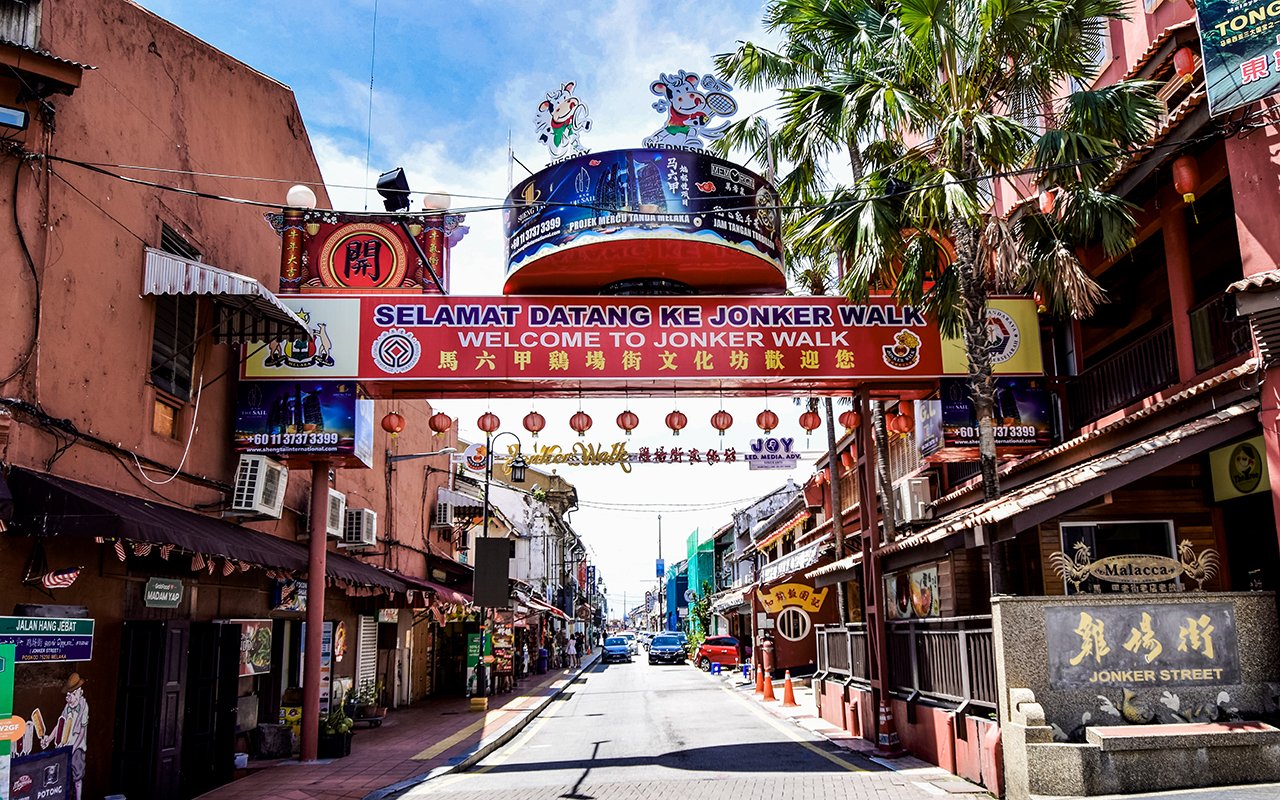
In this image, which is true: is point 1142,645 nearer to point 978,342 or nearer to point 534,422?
point 978,342

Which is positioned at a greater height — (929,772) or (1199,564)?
(1199,564)

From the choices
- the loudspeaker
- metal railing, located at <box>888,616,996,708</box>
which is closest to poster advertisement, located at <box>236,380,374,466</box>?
the loudspeaker

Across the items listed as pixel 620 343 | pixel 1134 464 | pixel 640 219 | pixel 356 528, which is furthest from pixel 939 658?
pixel 356 528

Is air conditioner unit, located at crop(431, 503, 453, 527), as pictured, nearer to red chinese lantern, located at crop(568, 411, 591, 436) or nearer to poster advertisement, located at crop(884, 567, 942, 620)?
poster advertisement, located at crop(884, 567, 942, 620)

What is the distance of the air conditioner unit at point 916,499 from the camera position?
19547 millimetres

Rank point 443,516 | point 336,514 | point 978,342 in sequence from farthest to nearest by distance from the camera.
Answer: point 443,516 → point 336,514 → point 978,342

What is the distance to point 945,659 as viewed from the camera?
42.9ft

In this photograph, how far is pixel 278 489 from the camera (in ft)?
49.5

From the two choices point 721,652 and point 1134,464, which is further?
point 721,652

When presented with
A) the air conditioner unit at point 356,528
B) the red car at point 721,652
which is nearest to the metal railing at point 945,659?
the air conditioner unit at point 356,528

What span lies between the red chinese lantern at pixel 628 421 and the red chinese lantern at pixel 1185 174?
8.35 meters

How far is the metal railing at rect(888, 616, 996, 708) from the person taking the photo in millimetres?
11555

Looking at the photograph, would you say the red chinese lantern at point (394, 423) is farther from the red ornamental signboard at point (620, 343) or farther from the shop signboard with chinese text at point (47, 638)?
the shop signboard with chinese text at point (47, 638)

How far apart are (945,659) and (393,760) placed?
27.0ft
